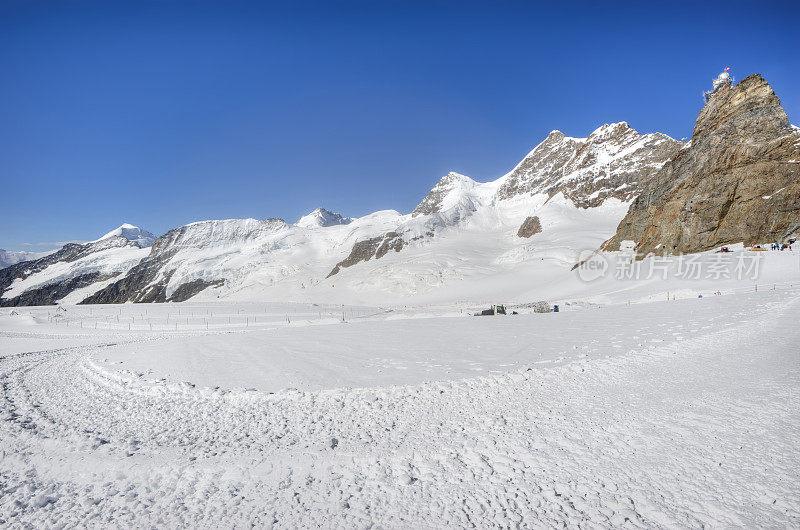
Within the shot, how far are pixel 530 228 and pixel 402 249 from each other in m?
39.3

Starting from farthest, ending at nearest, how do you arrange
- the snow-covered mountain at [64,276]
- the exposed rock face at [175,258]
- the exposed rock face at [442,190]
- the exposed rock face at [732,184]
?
the exposed rock face at [442,190] → the snow-covered mountain at [64,276] → the exposed rock face at [175,258] → the exposed rock face at [732,184]

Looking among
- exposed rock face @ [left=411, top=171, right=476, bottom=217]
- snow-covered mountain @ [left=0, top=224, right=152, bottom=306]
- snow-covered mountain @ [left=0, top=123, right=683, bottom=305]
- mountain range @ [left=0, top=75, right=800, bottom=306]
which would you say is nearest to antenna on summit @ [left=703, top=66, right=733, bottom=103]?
mountain range @ [left=0, top=75, right=800, bottom=306]

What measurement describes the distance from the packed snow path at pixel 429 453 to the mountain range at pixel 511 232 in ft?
159

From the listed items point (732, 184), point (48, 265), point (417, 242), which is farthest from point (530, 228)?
point (48, 265)

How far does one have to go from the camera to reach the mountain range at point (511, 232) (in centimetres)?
4622

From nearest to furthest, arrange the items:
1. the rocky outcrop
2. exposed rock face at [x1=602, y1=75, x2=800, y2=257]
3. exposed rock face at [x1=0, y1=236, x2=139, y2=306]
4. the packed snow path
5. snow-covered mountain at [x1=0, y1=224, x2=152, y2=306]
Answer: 1. the packed snow path
2. exposed rock face at [x1=602, y1=75, x2=800, y2=257]
3. the rocky outcrop
4. snow-covered mountain at [x1=0, y1=224, x2=152, y2=306]
5. exposed rock face at [x1=0, y1=236, x2=139, y2=306]

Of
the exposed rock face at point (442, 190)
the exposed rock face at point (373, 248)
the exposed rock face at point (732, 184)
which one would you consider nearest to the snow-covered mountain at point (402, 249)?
the exposed rock face at point (373, 248)

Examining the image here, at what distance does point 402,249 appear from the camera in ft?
343

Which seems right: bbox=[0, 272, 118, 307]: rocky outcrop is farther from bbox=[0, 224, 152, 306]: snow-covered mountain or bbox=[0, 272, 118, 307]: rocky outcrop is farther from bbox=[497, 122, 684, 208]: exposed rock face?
bbox=[497, 122, 684, 208]: exposed rock face

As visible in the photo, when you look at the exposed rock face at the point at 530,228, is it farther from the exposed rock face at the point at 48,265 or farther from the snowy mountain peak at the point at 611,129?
the exposed rock face at the point at 48,265

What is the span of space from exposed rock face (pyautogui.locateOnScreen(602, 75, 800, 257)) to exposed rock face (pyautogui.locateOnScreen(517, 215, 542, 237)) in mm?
45815

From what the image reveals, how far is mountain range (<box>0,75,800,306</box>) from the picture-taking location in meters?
46.2

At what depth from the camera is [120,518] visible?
4.27 metres

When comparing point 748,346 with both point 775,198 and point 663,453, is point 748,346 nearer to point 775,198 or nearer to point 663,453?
point 663,453
